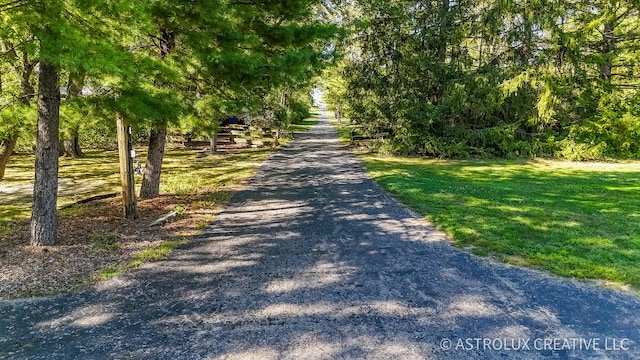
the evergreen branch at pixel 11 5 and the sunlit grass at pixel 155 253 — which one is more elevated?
the evergreen branch at pixel 11 5

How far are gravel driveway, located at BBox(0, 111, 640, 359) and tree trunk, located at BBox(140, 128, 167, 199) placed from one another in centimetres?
339

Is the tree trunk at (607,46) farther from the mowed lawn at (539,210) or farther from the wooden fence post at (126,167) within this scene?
the wooden fence post at (126,167)

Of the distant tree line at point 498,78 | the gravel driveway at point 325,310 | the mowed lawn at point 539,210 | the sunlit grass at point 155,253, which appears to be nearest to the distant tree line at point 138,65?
the sunlit grass at point 155,253

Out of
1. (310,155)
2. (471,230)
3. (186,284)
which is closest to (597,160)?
(310,155)

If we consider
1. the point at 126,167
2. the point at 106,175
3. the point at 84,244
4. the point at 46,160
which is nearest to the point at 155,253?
the point at 84,244

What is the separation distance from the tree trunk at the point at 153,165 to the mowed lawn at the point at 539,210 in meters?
5.59

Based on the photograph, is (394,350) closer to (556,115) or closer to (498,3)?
(498,3)

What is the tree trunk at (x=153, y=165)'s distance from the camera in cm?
830

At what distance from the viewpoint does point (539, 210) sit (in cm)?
743

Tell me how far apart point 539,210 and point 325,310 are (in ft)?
19.3

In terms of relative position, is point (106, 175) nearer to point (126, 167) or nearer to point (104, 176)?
point (104, 176)

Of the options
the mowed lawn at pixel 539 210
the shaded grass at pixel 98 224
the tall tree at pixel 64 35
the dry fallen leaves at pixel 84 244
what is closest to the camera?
the tall tree at pixel 64 35

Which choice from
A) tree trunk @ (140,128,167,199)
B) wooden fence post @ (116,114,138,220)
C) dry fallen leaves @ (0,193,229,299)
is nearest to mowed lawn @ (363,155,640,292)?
dry fallen leaves @ (0,193,229,299)

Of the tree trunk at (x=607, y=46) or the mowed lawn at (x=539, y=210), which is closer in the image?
the mowed lawn at (x=539, y=210)
